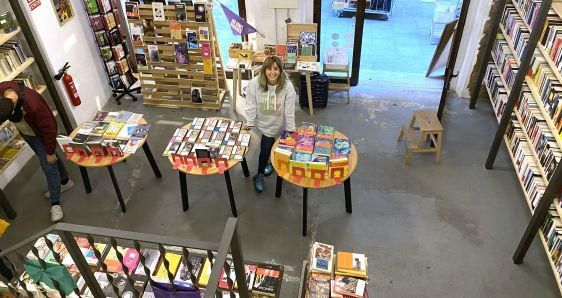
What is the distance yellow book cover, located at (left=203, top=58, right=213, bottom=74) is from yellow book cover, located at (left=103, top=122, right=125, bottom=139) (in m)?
1.74

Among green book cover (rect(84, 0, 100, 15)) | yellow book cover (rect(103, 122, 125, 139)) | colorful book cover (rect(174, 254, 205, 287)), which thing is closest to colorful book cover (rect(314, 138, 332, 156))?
colorful book cover (rect(174, 254, 205, 287))

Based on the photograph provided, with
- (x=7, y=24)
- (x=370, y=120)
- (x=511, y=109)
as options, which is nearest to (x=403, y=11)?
(x=370, y=120)

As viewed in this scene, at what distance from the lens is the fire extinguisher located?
5840 mm

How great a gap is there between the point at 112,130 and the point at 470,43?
17.5 ft

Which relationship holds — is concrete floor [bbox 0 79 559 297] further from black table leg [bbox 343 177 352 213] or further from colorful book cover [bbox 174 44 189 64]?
colorful book cover [bbox 174 44 189 64]

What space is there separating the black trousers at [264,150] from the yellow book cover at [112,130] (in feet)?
5.57

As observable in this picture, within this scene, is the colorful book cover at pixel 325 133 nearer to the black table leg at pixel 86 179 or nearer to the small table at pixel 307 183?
the small table at pixel 307 183

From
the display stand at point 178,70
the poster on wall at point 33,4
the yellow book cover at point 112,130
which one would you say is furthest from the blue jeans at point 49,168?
the display stand at point 178,70

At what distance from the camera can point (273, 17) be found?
670 centimetres

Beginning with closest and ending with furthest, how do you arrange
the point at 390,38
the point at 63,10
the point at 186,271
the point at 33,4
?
the point at 186,271, the point at 33,4, the point at 63,10, the point at 390,38

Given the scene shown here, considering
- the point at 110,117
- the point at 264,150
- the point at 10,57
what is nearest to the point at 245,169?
the point at 264,150

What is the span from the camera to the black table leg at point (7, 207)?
498cm

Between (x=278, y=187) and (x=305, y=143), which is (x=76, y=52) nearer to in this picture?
(x=278, y=187)

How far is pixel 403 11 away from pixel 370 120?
14.4 feet
